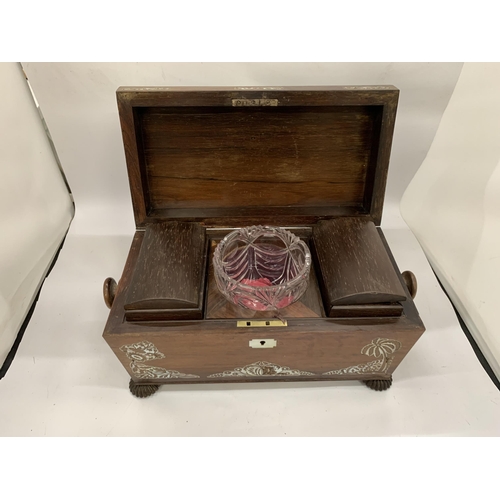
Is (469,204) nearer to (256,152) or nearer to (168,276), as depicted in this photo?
(256,152)

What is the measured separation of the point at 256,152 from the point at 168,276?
16.4 inches

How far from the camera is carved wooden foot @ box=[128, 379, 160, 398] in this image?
1104 mm

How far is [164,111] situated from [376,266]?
24.7 inches

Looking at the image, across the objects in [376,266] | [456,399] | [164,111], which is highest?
[164,111]

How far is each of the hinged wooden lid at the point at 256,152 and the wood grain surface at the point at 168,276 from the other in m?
0.12

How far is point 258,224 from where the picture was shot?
1196 mm

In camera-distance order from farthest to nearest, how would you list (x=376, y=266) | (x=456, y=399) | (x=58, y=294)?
(x=58, y=294)
(x=456, y=399)
(x=376, y=266)

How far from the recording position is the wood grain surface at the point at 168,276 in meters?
0.93

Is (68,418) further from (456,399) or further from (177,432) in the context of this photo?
(456,399)

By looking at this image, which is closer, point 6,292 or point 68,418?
point 68,418

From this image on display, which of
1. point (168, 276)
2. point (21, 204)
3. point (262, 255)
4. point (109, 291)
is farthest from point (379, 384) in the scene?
point (21, 204)

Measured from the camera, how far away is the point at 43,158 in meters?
1.49

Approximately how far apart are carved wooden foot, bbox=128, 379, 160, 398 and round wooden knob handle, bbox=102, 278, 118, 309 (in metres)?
0.23

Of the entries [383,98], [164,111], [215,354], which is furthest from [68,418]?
[383,98]
